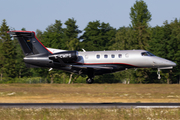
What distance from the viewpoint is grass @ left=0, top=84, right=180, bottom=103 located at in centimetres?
2673

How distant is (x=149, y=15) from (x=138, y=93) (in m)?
70.9

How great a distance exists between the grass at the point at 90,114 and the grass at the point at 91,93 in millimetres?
8623

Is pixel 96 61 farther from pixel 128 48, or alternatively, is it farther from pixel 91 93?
pixel 128 48

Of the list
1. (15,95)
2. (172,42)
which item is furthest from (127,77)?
(15,95)

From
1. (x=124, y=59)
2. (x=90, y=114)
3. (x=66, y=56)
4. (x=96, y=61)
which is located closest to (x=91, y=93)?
(x=96, y=61)

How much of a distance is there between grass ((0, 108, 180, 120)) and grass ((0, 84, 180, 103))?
8623 millimetres

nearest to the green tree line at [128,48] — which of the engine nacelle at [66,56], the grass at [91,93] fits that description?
the grass at [91,93]

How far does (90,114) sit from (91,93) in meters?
13.6

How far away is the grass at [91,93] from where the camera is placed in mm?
26734

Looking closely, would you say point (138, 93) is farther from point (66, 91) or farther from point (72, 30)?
point (72, 30)

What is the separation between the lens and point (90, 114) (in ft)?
53.9

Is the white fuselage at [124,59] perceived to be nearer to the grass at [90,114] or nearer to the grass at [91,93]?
the grass at [91,93]

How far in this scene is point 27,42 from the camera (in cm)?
3206

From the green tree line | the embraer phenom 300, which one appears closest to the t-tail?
the embraer phenom 300
